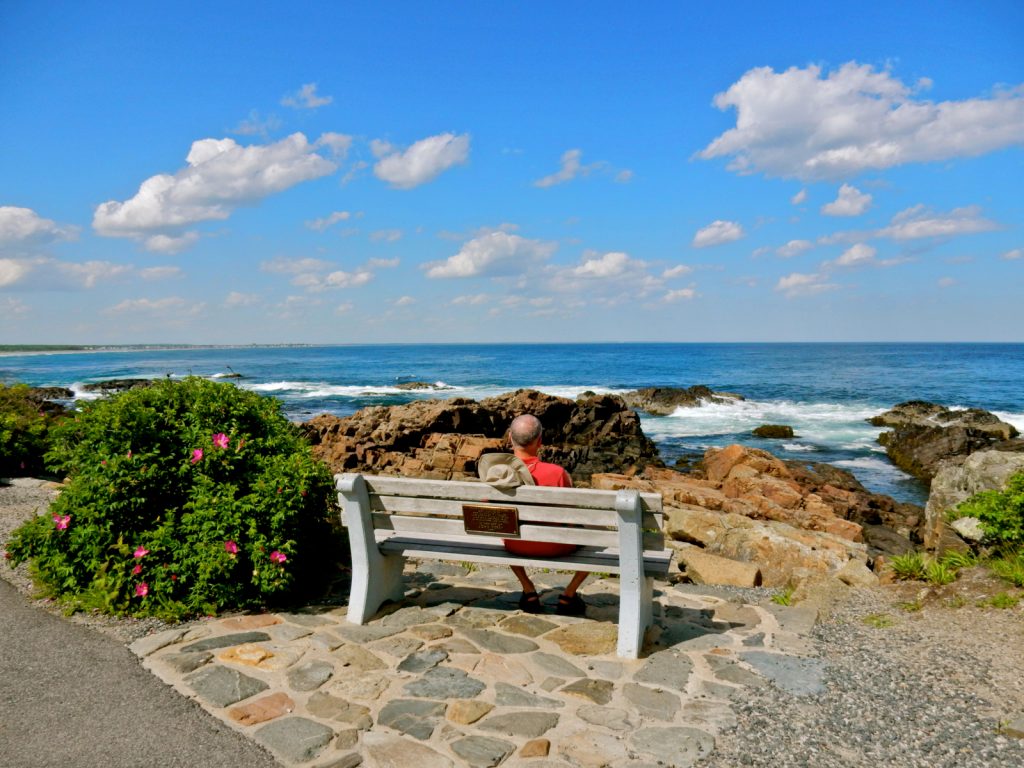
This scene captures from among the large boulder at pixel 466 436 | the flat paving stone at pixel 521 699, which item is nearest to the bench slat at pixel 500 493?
the flat paving stone at pixel 521 699

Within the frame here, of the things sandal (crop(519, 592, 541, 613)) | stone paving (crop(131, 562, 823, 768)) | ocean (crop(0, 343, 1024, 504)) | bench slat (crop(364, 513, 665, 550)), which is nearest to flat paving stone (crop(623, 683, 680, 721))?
stone paving (crop(131, 562, 823, 768))

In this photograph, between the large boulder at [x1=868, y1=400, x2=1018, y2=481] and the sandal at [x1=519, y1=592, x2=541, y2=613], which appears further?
the large boulder at [x1=868, y1=400, x2=1018, y2=481]

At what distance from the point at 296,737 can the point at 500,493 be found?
1.88 meters

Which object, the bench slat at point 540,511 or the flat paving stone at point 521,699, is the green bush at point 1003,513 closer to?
the bench slat at point 540,511

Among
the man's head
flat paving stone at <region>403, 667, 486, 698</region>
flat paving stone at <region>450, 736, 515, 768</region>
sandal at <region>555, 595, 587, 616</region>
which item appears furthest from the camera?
sandal at <region>555, 595, 587, 616</region>

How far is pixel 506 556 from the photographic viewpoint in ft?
16.5

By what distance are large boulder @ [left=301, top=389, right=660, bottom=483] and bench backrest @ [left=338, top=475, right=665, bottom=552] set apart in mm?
11645

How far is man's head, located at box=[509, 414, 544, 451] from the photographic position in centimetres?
507

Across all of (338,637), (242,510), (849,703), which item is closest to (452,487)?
(338,637)

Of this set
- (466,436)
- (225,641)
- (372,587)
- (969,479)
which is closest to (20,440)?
(225,641)

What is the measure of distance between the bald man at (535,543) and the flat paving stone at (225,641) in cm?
179

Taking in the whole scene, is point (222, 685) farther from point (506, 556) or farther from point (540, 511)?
point (540, 511)

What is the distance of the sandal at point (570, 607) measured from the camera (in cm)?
545

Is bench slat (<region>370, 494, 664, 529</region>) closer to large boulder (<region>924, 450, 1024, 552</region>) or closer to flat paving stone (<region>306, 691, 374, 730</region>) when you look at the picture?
flat paving stone (<region>306, 691, 374, 730</region>)
